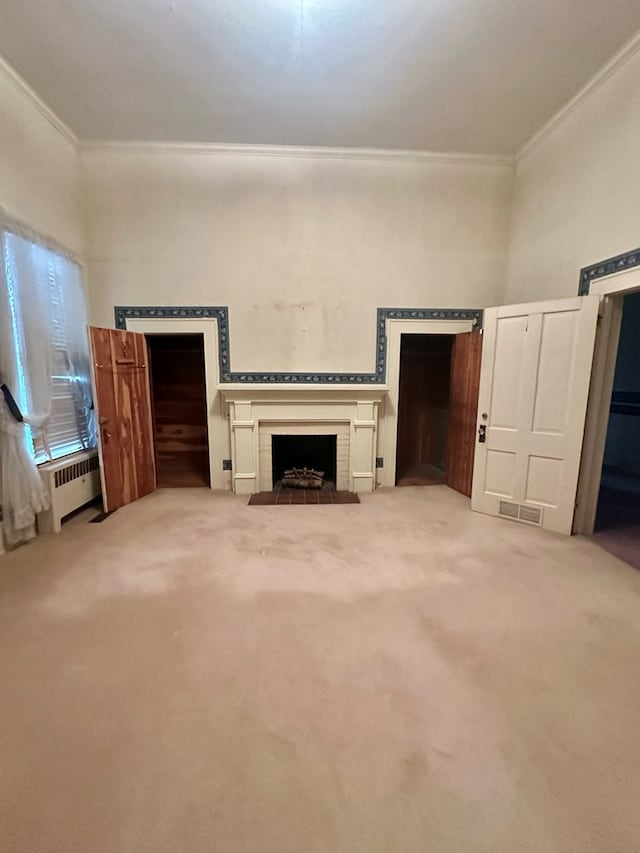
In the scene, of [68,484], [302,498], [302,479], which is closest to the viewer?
[68,484]

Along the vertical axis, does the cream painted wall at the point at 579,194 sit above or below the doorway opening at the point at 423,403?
above

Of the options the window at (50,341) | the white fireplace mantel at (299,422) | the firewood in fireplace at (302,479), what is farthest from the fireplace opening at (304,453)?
the window at (50,341)

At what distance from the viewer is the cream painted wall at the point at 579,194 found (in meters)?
2.54

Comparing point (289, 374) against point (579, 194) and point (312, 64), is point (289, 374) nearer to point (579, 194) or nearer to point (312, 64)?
point (312, 64)

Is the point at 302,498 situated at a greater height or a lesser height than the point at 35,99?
lesser

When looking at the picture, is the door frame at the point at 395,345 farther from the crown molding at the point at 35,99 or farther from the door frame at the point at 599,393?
the crown molding at the point at 35,99

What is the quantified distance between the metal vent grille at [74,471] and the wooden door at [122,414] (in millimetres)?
169

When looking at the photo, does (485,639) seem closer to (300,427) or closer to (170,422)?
(300,427)

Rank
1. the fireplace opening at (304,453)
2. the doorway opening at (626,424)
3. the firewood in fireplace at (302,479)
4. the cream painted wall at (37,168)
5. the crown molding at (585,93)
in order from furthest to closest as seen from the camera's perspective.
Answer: the fireplace opening at (304,453)
the doorway opening at (626,424)
the firewood in fireplace at (302,479)
the cream painted wall at (37,168)
the crown molding at (585,93)

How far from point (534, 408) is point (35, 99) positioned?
4.85 meters

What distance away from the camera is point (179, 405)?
15.8 feet

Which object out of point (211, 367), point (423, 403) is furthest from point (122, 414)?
point (423, 403)

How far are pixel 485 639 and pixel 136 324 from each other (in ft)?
13.3

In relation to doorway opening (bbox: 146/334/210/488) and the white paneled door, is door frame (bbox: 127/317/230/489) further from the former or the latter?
the white paneled door
